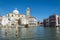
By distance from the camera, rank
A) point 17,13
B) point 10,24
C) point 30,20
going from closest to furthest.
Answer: point 10,24
point 17,13
point 30,20

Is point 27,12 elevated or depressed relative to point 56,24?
elevated

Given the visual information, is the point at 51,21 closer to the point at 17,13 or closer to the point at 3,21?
the point at 17,13

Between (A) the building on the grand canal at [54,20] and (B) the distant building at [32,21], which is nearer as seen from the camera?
(A) the building on the grand canal at [54,20]

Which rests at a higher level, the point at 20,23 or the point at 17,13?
the point at 17,13

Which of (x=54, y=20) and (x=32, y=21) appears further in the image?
(x=32, y=21)

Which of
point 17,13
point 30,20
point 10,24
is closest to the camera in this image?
point 10,24

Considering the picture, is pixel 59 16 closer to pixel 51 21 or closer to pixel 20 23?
pixel 51 21

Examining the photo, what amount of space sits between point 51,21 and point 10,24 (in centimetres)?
4477

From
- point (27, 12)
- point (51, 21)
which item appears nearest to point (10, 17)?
point (27, 12)

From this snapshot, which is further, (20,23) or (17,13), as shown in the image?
(17,13)

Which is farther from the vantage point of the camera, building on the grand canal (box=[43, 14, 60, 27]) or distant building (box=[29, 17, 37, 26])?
distant building (box=[29, 17, 37, 26])

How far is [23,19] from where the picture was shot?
157 meters

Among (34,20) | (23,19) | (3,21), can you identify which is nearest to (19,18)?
(23,19)

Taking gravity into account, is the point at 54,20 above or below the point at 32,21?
above
